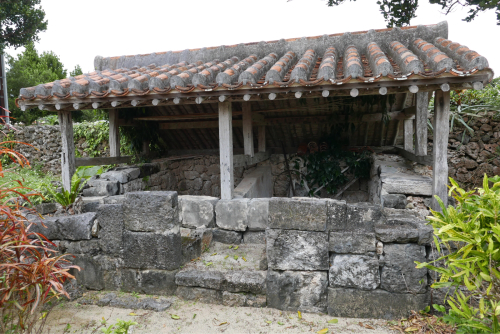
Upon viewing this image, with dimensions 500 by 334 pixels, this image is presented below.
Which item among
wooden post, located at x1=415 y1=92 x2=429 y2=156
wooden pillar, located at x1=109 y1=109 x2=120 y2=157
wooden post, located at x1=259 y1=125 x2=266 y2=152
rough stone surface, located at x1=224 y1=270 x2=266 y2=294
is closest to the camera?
rough stone surface, located at x1=224 y1=270 x2=266 y2=294

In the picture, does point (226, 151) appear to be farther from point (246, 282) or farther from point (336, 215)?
point (336, 215)

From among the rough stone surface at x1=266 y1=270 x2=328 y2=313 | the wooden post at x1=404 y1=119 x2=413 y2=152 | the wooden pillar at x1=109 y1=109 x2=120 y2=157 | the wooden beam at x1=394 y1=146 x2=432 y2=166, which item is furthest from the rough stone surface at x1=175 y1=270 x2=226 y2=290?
the wooden post at x1=404 y1=119 x2=413 y2=152

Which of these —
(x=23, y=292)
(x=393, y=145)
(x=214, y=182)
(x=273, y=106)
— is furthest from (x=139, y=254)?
(x=393, y=145)

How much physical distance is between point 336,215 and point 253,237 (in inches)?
A: 67.2

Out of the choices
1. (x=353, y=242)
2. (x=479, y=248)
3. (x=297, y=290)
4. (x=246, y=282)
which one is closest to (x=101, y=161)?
(x=246, y=282)

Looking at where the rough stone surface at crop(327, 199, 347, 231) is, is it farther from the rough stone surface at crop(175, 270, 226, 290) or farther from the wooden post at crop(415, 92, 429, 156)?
the wooden post at crop(415, 92, 429, 156)

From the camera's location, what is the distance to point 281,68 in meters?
4.67

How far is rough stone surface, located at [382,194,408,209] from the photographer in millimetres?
4500

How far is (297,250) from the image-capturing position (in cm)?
322

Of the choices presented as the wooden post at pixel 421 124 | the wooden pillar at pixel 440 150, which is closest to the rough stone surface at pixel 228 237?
the wooden pillar at pixel 440 150

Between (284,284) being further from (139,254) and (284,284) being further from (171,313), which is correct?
(139,254)

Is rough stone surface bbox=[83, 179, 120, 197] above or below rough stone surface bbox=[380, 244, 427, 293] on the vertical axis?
above

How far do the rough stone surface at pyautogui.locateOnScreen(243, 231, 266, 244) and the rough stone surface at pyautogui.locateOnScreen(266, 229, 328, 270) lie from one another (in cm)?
126

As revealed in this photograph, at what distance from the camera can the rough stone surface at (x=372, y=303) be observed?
10.1 ft
